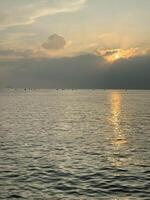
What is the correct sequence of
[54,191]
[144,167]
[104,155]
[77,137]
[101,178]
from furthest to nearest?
[77,137] → [104,155] → [144,167] → [101,178] → [54,191]

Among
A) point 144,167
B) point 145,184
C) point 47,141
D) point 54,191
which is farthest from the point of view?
point 47,141

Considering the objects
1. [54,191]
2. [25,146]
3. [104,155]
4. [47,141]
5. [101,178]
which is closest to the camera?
[54,191]

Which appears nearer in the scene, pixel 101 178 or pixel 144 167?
pixel 101 178

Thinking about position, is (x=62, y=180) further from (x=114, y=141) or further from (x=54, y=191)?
(x=114, y=141)

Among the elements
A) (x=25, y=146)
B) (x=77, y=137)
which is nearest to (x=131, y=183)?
(x=25, y=146)

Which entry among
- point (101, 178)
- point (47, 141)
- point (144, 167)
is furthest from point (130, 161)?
point (47, 141)

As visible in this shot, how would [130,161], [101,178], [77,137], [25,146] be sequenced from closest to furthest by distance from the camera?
1. [101,178]
2. [130,161]
3. [25,146]
4. [77,137]

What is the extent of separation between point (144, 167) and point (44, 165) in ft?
35.7

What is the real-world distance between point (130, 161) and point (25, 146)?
16.7 metres

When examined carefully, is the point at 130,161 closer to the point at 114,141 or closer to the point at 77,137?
the point at 114,141

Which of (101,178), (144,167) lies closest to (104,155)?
(144,167)

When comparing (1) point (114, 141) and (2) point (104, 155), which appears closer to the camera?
(2) point (104, 155)

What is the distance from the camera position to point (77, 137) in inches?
2357

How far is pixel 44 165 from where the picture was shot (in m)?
37.1
